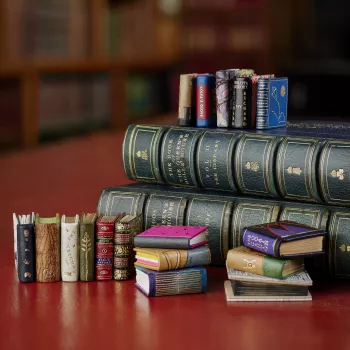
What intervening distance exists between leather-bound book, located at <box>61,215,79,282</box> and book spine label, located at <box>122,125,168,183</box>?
0.79ft

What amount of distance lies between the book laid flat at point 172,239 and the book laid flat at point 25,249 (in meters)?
0.20

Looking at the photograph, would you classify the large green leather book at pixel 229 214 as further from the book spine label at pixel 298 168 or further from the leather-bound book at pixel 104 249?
the leather-bound book at pixel 104 249

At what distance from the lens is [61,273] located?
1.56 metres

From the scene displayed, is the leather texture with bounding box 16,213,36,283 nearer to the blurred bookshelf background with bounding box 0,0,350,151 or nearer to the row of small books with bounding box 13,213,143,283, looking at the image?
the row of small books with bounding box 13,213,143,283

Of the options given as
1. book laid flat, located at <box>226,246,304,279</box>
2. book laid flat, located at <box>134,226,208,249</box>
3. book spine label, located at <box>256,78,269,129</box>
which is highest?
book spine label, located at <box>256,78,269,129</box>

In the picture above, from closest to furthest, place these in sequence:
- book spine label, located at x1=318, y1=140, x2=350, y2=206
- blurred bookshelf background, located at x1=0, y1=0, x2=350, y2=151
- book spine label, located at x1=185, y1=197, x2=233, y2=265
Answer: book spine label, located at x1=318, y1=140, x2=350, y2=206, book spine label, located at x1=185, y1=197, x2=233, y2=265, blurred bookshelf background, located at x1=0, y1=0, x2=350, y2=151

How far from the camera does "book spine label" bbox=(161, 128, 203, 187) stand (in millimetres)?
1680

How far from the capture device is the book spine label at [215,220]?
1624 millimetres

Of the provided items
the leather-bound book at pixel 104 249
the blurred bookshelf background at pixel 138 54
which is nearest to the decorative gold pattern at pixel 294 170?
the leather-bound book at pixel 104 249

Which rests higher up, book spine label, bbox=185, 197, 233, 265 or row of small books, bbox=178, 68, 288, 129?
row of small books, bbox=178, 68, 288, 129

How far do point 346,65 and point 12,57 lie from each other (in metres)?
2.93

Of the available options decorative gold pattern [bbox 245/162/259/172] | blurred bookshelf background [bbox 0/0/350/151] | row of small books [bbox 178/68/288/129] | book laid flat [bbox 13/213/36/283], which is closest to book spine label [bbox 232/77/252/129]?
row of small books [bbox 178/68/288/129]

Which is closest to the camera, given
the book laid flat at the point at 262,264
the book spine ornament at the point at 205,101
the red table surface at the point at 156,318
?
the red table surface at the point at 156,318

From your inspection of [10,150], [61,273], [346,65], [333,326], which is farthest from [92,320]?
[346,65]
